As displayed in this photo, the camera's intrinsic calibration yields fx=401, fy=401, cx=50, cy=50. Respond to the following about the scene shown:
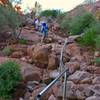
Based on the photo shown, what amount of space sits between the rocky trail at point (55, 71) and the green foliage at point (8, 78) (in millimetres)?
219

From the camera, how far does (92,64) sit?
1195 cm

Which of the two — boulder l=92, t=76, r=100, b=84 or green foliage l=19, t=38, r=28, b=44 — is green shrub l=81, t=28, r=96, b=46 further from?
boulder l=92, t=76, r=100, b=84

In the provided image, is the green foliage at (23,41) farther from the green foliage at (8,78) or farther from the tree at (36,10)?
the tree at (36,10)

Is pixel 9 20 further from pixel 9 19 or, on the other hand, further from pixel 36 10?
pixel 36 10

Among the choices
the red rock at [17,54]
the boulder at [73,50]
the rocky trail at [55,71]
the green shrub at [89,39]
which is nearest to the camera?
the rocky trail at [55,71]

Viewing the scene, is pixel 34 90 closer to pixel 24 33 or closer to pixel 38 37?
pixel 38 37

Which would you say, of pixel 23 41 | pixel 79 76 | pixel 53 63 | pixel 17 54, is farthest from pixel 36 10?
pixel 79 76

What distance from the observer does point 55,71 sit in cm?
1200

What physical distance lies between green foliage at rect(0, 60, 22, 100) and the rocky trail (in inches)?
8.6

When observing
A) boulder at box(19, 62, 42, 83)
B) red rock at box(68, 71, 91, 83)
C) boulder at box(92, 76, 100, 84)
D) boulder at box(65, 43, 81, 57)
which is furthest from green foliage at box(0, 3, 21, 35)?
boulder at box(92, 76, 100, 84)

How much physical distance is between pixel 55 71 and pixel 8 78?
154cm

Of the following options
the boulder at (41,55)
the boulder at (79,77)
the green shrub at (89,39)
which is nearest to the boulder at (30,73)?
the boulder at (41,55)

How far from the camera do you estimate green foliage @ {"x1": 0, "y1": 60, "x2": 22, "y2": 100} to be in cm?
1103

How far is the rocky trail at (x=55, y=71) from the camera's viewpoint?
30.4ft
